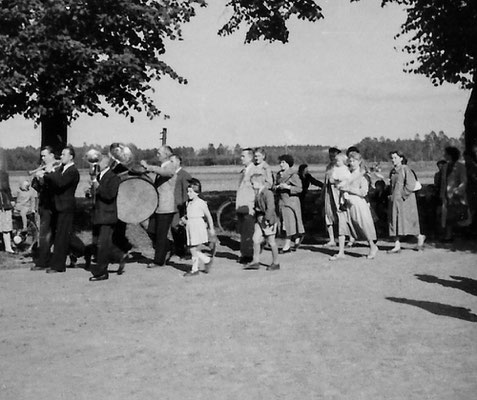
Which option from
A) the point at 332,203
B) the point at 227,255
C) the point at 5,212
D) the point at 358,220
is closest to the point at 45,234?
the point at 5,212

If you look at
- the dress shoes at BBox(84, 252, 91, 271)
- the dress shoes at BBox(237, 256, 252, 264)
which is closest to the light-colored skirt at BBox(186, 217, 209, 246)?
the dress shoes at BBox(237, 256, 252, 264)

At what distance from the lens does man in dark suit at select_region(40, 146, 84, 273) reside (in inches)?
472

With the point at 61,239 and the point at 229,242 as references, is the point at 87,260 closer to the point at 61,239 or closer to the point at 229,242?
the point at 61,239

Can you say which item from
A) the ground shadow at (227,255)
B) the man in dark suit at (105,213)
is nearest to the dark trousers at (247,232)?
the ground shadow at (227,255)

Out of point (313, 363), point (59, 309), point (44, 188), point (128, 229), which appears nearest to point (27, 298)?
point (59, 309)

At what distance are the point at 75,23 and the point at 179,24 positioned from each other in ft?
9.51

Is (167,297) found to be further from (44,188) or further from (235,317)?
(44,188)

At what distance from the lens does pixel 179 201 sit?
43.3ft

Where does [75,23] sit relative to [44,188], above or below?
above

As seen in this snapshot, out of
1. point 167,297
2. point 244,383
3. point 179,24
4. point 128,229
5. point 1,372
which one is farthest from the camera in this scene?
point 179,24

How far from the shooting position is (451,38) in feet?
68.8

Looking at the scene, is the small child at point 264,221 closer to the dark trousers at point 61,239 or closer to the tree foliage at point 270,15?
the dark trousers at point 61,239

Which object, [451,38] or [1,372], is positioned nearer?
[1,372]

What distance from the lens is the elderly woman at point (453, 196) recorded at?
15.8 meters
